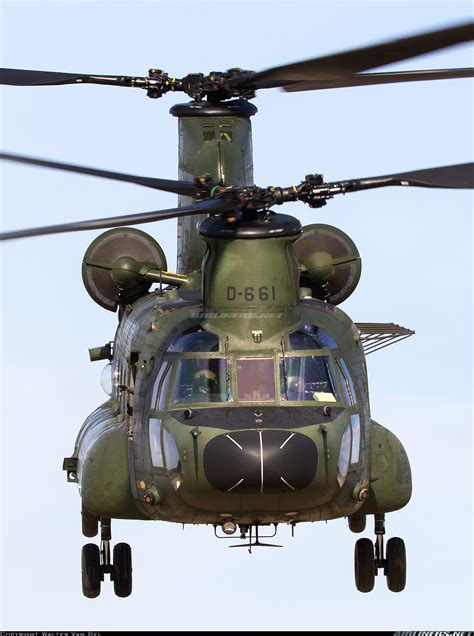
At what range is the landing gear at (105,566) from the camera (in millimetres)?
32062

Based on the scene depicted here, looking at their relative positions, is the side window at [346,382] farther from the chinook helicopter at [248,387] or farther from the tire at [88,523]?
the tire at [88,523]

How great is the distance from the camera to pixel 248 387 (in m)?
28.9

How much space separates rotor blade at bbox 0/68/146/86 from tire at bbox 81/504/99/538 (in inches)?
269

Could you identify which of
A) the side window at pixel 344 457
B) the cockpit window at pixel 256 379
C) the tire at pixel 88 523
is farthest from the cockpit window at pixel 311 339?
the tire at pixel 88 523

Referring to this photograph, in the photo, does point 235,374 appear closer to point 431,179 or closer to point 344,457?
point 344,457

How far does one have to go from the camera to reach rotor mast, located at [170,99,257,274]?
3497 cm

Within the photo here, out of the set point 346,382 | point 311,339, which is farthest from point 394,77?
point 346,382

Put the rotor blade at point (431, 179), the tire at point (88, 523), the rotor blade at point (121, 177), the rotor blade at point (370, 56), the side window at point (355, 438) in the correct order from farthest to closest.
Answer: the tire at point (88, 523) < the side window at point (355, 438) < the rotor blade at point (431, 179) < the rotor blade at point (121, 177) < the rotor blade at point (370, 56)

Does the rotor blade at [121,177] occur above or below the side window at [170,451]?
above

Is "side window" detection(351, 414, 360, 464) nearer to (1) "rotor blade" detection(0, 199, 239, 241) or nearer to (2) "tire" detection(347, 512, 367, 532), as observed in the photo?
(1) "rotor blade" detection(0, 199, 239, 241)

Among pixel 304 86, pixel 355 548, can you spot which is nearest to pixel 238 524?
pixel 355 548

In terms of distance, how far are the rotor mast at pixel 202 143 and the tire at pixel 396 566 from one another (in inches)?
225

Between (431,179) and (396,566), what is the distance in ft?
21.9

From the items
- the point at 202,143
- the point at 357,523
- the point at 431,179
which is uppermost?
the point at 202,143
